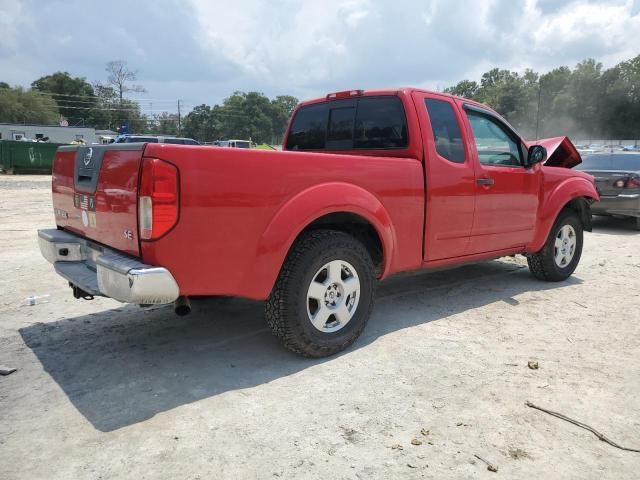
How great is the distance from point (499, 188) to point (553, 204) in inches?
43.5

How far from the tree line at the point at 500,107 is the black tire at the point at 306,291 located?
3280 inches

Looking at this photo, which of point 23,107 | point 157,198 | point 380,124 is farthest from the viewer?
point 23,107

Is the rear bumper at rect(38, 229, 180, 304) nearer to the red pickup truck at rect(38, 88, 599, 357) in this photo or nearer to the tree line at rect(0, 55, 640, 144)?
the red pickup truck at rect(38, 88, 599, 357)

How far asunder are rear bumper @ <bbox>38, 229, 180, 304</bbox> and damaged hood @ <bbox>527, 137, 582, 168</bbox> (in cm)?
489

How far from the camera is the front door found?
188 inches

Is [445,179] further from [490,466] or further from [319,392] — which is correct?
[490,466]

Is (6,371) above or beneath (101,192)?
beneath

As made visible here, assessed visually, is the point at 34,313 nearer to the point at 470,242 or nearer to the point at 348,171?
the point at 348,171

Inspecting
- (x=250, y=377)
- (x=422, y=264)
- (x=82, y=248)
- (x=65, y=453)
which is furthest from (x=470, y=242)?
(x=65, y=453)

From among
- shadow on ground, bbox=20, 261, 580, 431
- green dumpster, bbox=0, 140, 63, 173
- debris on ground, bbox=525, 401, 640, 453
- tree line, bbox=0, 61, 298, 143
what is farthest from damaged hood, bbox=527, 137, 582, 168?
tree line, bbox=0, 61, 298, 143

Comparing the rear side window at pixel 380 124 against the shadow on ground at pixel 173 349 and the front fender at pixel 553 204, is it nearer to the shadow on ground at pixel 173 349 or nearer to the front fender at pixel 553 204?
the shadow on ground at pixel 173 349

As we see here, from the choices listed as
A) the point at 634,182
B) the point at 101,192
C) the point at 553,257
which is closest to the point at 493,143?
the point at 553,257

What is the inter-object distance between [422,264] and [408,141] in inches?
40.8

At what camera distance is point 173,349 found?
12.6 ft
